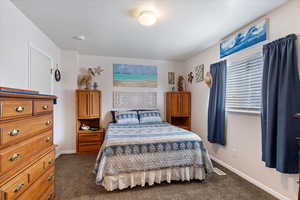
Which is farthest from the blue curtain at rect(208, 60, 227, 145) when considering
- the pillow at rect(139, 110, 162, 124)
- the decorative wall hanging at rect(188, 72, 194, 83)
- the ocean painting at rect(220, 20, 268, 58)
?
the pillow at rect(139, 110, 162, 124)

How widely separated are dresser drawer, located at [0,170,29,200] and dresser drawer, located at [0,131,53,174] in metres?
0.09

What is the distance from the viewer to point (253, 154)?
2.35 meters

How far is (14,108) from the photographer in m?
1.06

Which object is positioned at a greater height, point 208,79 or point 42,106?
point 208,79

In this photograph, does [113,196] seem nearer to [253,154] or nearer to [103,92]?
[253,154]

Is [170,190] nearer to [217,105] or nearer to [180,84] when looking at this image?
[217,105]

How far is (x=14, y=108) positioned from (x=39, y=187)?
0.79 m

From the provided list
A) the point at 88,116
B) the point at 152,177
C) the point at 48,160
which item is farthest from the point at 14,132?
the point at 88,116

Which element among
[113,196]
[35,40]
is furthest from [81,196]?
[35,40]

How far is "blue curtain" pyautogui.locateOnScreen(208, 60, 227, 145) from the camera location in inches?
115

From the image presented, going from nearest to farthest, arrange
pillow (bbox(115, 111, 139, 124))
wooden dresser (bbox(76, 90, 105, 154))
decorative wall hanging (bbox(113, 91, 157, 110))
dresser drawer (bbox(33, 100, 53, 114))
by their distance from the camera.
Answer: dresser drawer (bbox(33, 100, 53, 114)), wooden dresser (bbox(76, 90, 105, 154)), pillow (bbox(115, 111, 139, 124)), decorative wall hanging (bbox(113, 91, 157, 110))

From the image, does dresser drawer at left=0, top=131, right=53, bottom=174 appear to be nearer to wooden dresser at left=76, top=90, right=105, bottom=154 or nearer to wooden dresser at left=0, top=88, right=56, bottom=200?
wooden dresser at left=0, top=88, right=56, bottom=200

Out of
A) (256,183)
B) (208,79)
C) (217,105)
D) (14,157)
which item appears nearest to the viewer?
(14,157)

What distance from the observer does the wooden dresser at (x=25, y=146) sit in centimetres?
97
